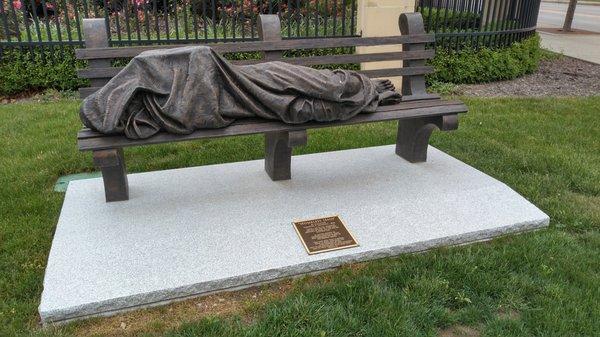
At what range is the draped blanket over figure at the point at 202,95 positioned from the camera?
114 inches

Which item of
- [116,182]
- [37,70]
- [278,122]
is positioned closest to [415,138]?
[278,122]

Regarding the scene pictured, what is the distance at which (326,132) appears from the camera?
210 inches

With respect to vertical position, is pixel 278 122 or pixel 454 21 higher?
pixel 454 21

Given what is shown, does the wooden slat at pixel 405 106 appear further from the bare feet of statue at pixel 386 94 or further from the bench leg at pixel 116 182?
the bench leg at pixel 116 182

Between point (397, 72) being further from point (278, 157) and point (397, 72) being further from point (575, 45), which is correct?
point (575, 45)

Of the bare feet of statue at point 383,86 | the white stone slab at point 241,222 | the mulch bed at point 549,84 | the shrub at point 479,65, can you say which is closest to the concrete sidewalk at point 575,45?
the mulch bed at point 549,84

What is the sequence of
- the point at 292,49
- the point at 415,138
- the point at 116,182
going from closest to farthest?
1. the point at 116,182
2. the point at 292,49
3. the point at 415,138

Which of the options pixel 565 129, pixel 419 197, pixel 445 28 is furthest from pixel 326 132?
pixel 445 28

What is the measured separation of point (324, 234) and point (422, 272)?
1.96ft

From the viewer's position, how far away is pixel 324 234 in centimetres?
307

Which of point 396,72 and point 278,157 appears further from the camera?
point 396,72

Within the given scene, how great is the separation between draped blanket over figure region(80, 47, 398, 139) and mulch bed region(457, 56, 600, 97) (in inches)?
178

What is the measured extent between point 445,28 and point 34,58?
577 cm

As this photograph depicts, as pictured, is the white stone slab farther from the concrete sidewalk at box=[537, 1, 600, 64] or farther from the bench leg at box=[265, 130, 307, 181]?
the concrete sidewalk at box=[537, 1, 600, 64]
